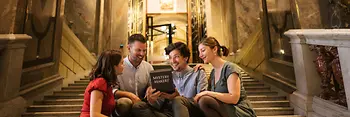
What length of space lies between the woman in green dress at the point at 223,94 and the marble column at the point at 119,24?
6.28 m

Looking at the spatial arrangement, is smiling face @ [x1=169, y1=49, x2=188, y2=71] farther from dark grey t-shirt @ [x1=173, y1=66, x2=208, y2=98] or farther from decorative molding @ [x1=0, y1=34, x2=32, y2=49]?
decorative molding @ [x1=0, y1=34, x2=32, y2=49]

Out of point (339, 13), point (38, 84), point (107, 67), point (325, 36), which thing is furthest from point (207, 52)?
point (38, 84)

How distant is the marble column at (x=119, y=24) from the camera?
25.8 feet

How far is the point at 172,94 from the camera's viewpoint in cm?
176

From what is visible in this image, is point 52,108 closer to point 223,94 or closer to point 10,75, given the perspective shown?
point 10,75

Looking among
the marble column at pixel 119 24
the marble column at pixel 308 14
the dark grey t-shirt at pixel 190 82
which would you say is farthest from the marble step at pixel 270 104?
the marble column at pixel 119 24

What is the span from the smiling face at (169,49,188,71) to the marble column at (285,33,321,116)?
1508 millimetres

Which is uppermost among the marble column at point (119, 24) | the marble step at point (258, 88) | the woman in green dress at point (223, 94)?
the marble column at point (119, 24)

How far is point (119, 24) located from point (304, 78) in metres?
6.79

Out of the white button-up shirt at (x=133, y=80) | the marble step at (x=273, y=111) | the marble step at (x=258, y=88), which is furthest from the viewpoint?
the marble step at (x=258, y=88)

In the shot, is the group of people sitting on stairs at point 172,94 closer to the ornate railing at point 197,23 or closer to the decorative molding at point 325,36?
the decorative molding at point 325,36

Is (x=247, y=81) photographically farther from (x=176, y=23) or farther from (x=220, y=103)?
(x=176, y=23)

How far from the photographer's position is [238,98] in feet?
5.71

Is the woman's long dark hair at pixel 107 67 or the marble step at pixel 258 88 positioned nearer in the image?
the woman's long dark hair at pixel 107 67
